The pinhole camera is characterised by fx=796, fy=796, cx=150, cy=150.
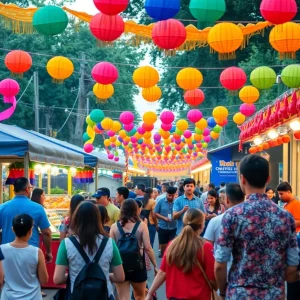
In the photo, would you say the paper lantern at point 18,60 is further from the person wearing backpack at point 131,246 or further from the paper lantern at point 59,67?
the person wearing backpack at point 131,246

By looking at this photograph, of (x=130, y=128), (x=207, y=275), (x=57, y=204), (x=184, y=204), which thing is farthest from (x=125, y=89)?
(x=207, y=275)

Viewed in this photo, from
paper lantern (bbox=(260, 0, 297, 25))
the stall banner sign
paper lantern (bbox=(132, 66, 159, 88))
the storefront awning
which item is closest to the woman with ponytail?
paper lantern (bbox=(260, 0, 297, 25))

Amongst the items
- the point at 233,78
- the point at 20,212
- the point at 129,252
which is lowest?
the point at 129,252

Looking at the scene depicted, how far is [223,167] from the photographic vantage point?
36312 mm

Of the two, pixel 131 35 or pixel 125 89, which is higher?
pixel 125 89

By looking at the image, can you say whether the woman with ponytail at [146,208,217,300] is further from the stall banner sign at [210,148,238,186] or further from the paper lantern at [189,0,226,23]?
the stall banner sign at [210,148,238,186]

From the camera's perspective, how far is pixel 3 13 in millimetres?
15391

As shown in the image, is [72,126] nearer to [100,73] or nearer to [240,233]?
[100,73]

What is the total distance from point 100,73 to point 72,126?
137ft

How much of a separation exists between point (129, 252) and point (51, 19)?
5551mm

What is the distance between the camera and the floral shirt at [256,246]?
16.4ft

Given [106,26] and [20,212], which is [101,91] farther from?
[20,212]

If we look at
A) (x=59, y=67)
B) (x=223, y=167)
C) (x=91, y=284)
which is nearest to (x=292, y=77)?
(x=59, y=67)

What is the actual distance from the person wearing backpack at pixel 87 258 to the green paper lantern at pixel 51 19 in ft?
23.3
